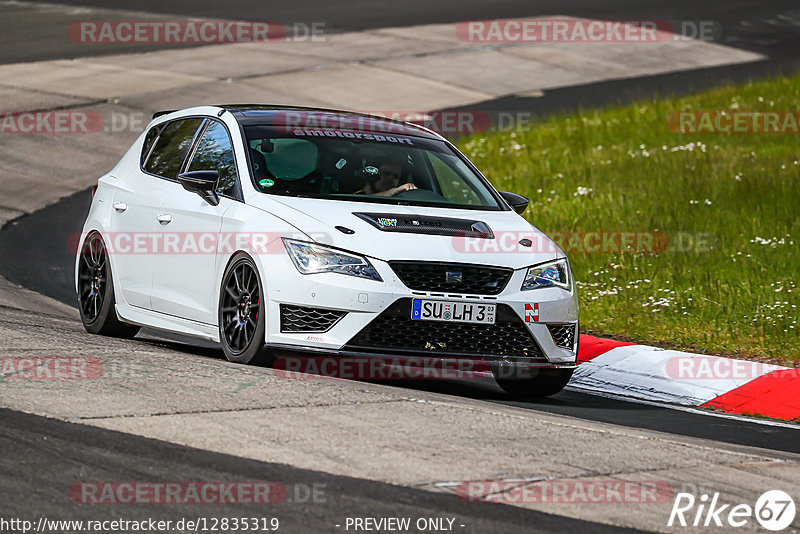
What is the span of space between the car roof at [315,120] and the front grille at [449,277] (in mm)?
1774

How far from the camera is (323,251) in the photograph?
7871 mm

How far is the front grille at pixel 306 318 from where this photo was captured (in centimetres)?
782

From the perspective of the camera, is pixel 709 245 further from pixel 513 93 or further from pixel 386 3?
pixel 386 3

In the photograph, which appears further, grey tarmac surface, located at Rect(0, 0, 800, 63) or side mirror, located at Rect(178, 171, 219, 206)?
grey tarmac surface, located at Rect(0, 0, 800, 63)

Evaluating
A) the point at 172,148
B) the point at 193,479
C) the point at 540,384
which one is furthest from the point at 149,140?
the point at 193,479

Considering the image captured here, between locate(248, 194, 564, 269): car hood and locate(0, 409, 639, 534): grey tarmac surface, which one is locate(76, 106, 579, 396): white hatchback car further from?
locate(0, 409, 639, 534): grey tarmac surface

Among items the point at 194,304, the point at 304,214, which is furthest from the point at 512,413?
the point at 194,304

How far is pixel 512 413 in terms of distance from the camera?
23.6 feet

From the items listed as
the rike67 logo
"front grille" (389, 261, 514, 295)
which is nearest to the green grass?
"front grille" (389, 261, 514, 295)

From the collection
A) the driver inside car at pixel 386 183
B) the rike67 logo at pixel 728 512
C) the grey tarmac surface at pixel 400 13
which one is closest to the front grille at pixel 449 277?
the driver inside car at pixel 386 183

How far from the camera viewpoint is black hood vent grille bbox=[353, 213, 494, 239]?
805 centimetres

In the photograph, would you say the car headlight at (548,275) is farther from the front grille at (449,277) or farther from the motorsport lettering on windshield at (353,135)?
the motorsport lettering on windshield at (353,135)

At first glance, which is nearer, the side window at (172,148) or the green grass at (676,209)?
the side window at (172,148)

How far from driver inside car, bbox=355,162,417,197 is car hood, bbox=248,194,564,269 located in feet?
1.25
